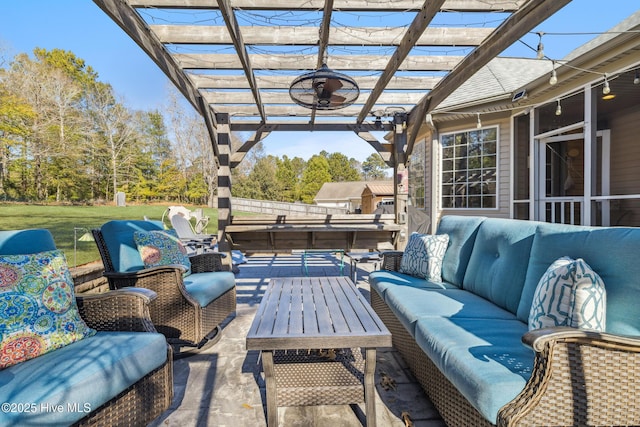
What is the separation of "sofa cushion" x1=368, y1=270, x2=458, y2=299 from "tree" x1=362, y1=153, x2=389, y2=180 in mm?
45808

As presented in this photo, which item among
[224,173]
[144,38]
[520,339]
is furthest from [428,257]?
[224,173]

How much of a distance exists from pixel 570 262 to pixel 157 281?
2.52m

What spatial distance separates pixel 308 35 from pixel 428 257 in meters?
2.64

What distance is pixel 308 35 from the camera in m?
3.39

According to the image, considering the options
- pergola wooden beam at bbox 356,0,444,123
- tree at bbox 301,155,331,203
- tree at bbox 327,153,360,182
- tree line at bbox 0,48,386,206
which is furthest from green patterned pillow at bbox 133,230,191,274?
tree at bbox 327,153,360,182

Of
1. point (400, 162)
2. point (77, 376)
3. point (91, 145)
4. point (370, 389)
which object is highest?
point (91, 145)

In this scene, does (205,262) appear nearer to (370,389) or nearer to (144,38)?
(370,389)

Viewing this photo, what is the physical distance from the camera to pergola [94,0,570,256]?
2.88m

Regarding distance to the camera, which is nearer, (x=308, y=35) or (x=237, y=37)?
(x=237, y=37)

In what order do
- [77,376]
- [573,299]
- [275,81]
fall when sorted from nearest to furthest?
[77,376]
[573,299]
[275,81]

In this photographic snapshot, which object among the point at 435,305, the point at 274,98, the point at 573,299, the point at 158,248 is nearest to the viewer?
the point at 573,299

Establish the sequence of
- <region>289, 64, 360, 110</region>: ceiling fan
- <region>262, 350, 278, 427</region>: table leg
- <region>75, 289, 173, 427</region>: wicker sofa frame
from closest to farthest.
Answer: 1. <region>75, 289, 173, 427</region>: wicker sofa frame
2. <region>262, 350, 278, 427</region>: table leg
3. <region>289, 64, 360, 110</region>: ceiling fan

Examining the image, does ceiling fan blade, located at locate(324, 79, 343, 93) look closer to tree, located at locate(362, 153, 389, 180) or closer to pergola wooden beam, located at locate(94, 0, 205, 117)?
pergola wooden beam, located at locate(94, 0, 205, 117)

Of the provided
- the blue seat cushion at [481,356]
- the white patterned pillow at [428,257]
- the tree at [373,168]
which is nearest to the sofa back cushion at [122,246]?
the blue seat cushion at [481,356]
